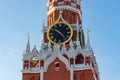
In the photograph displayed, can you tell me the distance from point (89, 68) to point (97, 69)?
194 inches

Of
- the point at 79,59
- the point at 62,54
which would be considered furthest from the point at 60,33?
the point at 79,59

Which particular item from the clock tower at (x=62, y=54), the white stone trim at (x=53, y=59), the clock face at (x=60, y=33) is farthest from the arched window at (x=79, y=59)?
the clock face at (x=60, y=33)

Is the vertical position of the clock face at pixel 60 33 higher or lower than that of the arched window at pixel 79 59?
higher

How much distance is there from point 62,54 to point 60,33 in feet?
7.67

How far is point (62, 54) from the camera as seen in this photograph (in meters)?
57.1

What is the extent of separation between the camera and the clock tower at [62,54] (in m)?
56.1

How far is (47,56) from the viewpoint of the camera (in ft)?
188

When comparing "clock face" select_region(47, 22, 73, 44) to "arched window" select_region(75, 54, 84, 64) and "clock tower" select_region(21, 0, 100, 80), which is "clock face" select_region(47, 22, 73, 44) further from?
"arched window" select_region(75, 54, 84, 64)

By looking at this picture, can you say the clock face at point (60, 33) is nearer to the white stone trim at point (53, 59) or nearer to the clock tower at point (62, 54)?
the clock tower at point (62, 54)

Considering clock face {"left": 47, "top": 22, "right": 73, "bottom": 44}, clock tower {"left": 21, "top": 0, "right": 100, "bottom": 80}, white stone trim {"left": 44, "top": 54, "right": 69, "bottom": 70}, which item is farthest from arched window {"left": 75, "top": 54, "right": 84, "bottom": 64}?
clock face {"left": 47, "top": 22, "right": 73, "bottom": 44}

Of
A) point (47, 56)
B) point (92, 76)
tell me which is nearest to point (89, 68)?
point (92, 76)

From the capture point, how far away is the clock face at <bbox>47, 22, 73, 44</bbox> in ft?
190

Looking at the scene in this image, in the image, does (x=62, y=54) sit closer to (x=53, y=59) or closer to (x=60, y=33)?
(x=53, y=59)

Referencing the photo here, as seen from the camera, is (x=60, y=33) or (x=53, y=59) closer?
(x=53, y=59)
